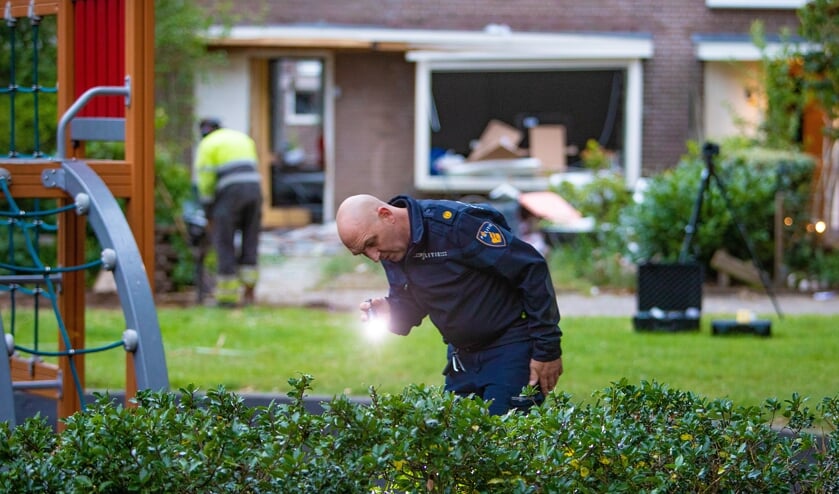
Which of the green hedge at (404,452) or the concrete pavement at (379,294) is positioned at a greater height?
the green hedge at (404,452)

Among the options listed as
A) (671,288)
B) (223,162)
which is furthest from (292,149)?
(671,288)

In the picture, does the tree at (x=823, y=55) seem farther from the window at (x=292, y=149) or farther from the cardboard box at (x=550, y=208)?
the window at (x=292, y=149)

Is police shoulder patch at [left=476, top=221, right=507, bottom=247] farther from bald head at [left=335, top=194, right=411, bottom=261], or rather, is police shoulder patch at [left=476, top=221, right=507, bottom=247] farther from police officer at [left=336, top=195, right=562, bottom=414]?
bald head at [left=335, top=194, right=411, bottom=261]

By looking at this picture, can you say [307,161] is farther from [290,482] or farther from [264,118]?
[290,482]

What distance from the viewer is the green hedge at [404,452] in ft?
10.8

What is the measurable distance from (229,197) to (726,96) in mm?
10428

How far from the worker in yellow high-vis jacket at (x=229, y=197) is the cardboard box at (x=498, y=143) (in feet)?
23.9

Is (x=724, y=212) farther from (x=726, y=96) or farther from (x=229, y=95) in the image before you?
(x=229, y=95)

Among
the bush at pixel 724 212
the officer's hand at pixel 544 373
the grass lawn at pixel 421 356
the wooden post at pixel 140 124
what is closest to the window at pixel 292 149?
the bush at pixel 724 212

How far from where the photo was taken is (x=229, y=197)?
12.6 m

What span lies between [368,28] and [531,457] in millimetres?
17062

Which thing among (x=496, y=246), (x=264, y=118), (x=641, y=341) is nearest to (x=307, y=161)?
(x=264, y=118)

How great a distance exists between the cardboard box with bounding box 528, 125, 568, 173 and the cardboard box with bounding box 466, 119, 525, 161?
0.82 feet

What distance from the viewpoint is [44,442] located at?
358 centimetres
